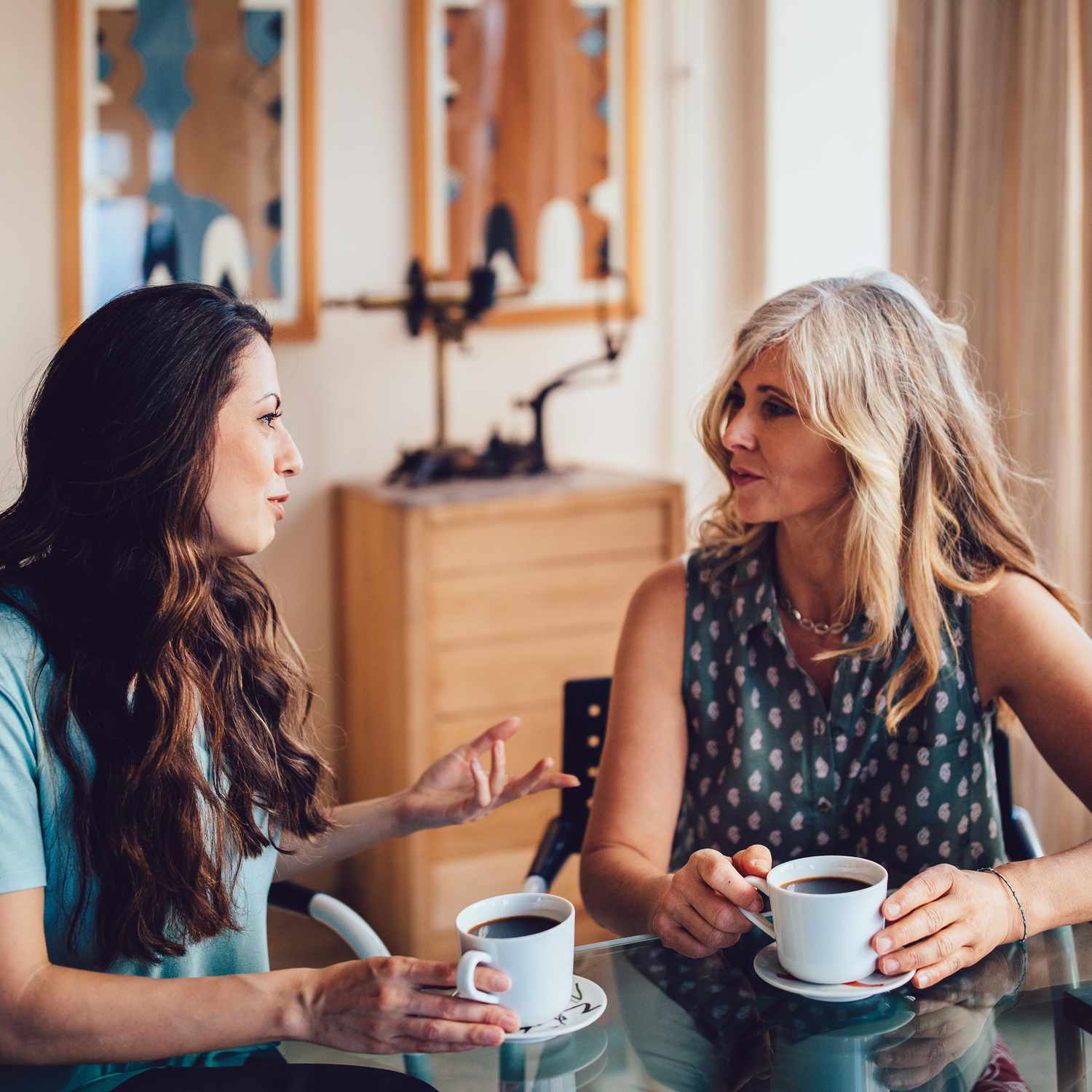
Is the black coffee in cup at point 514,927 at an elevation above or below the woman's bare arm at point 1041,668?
below

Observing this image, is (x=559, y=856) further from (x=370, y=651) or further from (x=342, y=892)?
(x=342, y=892)

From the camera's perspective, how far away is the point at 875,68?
3.49m

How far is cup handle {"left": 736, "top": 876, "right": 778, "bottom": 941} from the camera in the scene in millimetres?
1230

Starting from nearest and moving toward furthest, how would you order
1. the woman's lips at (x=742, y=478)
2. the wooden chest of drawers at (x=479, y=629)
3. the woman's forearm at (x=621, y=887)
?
the woman's forearm at (x=621, y=887) → the woman's lips at (x=742, y=478) → the wooden chest of drawers at (x=479, y=629)

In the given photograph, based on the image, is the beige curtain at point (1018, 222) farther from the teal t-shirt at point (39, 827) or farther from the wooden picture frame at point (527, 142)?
the teal t-shirt at point (39, 827)

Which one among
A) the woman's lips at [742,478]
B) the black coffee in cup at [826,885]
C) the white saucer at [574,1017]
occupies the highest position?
the woman's lips at [742,478]

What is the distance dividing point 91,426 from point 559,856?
93 centimetres

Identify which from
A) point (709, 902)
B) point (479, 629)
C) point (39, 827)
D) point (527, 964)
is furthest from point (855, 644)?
point (479, 629)

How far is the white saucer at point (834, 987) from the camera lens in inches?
46.1

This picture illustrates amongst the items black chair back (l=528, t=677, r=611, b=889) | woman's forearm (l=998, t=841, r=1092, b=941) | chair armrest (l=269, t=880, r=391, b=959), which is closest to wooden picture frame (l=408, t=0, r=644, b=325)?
black chair back (l=528, t=677, r=611, b=889)

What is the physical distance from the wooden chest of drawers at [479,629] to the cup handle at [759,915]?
1.74m

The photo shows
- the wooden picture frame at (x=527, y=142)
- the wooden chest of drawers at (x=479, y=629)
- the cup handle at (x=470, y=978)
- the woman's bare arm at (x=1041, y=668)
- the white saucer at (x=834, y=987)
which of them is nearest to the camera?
the cup handle at (x=470, y=978)

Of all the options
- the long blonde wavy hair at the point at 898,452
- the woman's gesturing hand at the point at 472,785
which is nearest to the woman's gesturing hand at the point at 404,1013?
the woman's gesturing hand at the point at 472,785

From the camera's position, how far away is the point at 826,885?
3.99 ft
